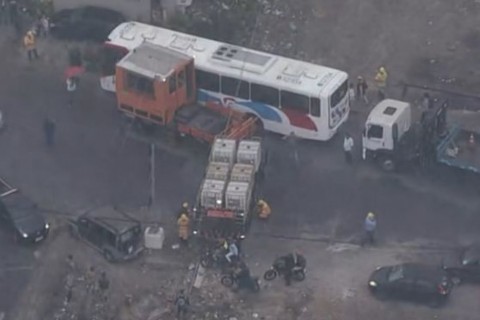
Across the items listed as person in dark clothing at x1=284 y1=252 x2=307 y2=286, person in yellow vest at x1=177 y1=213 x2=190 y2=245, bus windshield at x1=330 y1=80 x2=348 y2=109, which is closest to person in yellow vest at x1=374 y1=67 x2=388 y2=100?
bus windshield at x1=330 y1=80 x2=348 y2=109

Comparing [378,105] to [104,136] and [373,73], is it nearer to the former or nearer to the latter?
[373,73]

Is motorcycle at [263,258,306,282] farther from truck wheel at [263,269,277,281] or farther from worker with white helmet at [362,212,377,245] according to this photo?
worker with white helmet at [362,212,377,245]

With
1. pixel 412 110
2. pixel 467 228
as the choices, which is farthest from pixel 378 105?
pixel 467 228

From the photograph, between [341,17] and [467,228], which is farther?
[341,17]

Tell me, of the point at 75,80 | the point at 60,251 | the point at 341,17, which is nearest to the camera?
the point at 60,251

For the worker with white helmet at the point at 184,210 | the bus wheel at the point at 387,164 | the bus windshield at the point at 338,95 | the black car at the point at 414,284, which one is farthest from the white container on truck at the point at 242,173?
the black car at the point at 414,284

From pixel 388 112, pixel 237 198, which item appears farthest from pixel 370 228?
pixel 388 112
